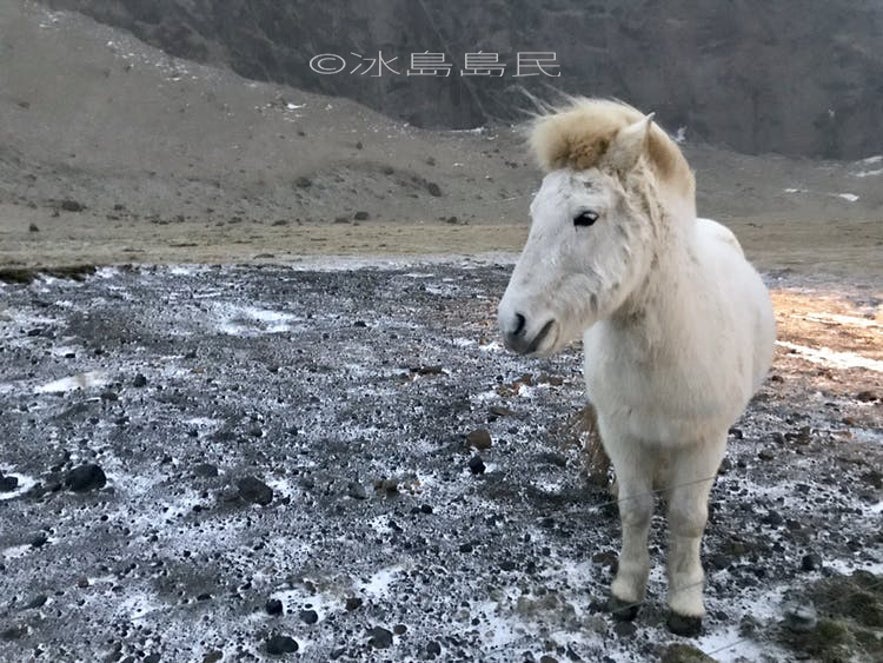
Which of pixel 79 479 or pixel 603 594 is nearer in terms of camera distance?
pixel 603 594

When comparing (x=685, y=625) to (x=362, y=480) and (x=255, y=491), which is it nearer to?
(x=362, y=480)

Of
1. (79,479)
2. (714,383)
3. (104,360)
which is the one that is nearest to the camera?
(714,383)

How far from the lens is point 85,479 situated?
178 inches

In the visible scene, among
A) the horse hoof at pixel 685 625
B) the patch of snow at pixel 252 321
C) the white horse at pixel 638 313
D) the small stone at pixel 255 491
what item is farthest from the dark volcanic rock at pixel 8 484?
the horse hoof at pixel 685 625

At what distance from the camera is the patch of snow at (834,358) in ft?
24.1

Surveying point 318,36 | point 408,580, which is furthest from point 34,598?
point 318,36

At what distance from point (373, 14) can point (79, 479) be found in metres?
48.0

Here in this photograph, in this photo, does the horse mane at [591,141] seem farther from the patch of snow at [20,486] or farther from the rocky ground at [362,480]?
the patch of snow at [20,486]

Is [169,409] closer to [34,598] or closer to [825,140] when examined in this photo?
[34,598]

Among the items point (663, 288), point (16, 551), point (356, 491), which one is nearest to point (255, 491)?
point (356, 491)

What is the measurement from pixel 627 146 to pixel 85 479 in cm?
380

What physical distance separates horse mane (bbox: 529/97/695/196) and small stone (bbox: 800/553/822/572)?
7.09 feet

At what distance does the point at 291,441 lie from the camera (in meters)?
5.39

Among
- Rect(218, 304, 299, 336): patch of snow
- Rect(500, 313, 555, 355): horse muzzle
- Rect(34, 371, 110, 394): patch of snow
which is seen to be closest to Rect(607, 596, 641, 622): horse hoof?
Rect(500, 313, 555, 355): horse muzzle
